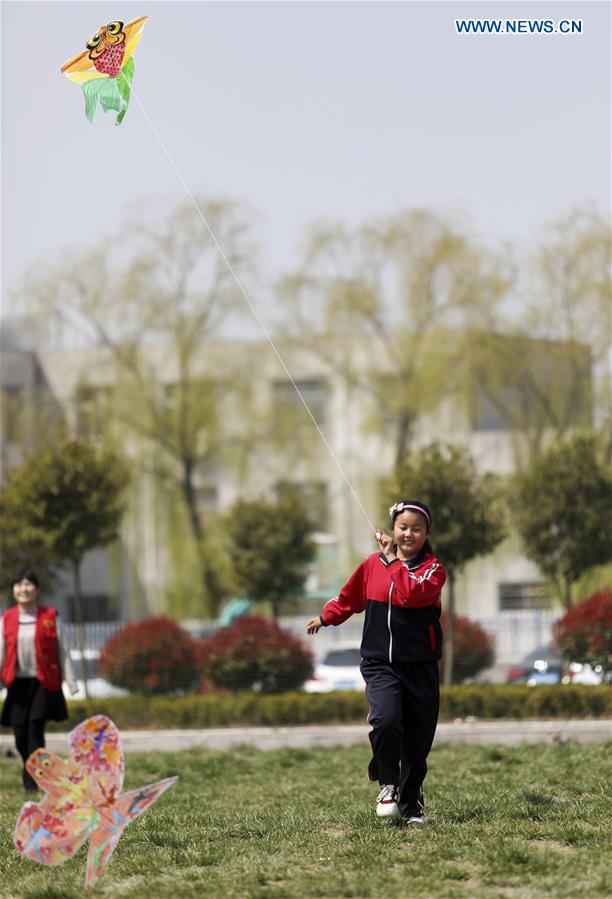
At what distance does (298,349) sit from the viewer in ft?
95.2

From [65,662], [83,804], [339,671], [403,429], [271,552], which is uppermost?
[403,429]

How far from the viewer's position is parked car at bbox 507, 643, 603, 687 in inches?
648

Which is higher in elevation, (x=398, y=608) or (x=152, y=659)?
(x=398, y=608)

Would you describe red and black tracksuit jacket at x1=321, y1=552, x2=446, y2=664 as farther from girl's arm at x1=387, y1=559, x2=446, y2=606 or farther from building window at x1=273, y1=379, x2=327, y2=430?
building window at x1=273, y1=379, x2=327, y2=430

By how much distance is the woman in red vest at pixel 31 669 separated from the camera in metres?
10.6

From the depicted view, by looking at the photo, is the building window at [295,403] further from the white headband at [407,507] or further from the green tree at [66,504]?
the white headband at [407,507]

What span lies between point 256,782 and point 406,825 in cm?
324

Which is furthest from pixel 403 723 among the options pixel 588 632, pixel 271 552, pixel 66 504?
pixel 271 552

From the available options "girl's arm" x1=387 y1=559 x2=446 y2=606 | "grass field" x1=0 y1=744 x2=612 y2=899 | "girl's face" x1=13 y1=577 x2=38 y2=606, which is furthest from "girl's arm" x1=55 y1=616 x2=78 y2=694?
"girl's arm" x1=387 y1=559 x2=446 y2=606

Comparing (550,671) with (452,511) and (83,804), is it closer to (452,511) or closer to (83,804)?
(452,511)

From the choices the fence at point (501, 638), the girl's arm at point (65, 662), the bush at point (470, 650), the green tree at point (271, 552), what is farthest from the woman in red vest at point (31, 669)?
the green tree at point (271, 552)

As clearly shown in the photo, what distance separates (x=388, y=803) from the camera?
7.45m

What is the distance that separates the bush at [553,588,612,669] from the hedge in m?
0.59

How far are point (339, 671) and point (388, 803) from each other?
1350cm
